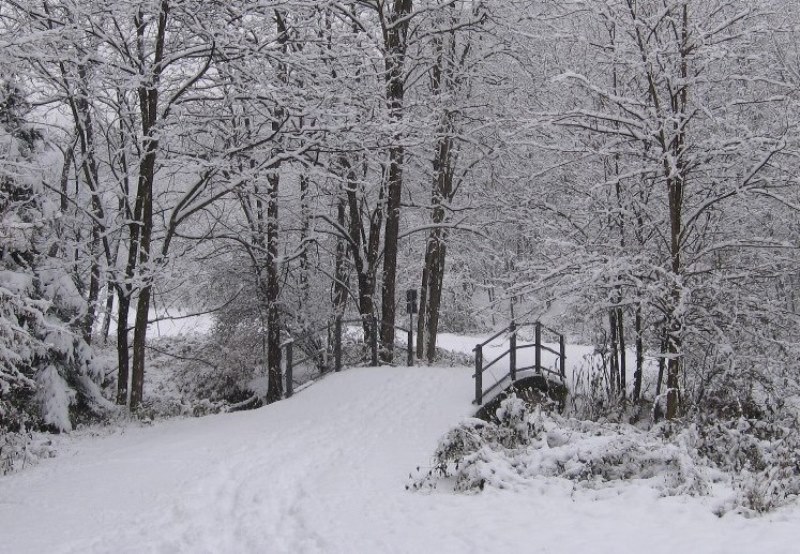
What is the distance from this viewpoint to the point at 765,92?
51.2 feet

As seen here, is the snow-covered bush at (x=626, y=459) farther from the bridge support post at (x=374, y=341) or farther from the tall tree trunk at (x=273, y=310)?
the tall tree trunk at (x=273, y=310)

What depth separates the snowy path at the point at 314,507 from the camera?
504cm

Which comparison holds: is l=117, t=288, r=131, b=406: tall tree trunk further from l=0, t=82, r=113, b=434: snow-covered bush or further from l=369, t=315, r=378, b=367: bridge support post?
l=369, t=315, r=378, b=367: bridge support post

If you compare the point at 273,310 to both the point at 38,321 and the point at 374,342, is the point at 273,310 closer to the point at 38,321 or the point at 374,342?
the point at 374,342

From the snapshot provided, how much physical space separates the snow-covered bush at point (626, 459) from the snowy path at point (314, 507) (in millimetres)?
269

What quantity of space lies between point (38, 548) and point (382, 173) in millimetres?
13798

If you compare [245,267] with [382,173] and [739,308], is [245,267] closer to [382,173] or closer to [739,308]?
[382,173]

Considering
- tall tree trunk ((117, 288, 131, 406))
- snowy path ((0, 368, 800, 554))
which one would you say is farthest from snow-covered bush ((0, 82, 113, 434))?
snowy path ((0, 368, 800, 554))

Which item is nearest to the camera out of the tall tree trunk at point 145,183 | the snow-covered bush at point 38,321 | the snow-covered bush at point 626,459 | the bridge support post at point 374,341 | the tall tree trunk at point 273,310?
the snow-covered bush at point 626,459

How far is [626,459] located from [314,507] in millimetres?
3011

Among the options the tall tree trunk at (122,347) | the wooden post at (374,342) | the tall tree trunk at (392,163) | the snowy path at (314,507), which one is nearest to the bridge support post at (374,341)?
the wooden post at (374,342)

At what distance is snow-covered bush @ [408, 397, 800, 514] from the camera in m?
5.88

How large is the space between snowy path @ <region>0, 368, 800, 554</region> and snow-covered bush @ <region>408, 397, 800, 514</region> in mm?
269

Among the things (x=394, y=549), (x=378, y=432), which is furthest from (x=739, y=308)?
(x=394, y=549)
